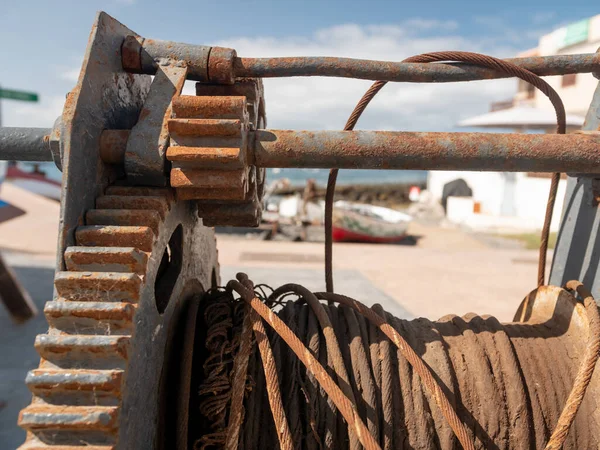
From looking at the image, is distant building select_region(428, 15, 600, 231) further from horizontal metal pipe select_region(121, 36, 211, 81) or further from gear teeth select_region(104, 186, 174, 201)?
gear teeth select_region(104, 186, 174, 201)

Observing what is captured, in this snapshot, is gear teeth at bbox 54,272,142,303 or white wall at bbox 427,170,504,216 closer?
gear teeth at bbox 54,272,142,303

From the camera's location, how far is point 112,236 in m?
1.44

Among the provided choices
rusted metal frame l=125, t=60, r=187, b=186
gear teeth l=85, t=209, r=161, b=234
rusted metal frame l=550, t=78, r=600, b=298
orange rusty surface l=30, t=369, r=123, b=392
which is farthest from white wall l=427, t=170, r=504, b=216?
orange rusty surface l=30, t=369, r=123, b=392

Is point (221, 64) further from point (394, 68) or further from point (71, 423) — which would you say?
point (71, 423)

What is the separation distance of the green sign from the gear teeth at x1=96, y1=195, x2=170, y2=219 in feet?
24.5

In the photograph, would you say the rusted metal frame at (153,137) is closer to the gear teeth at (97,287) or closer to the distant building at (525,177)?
the gear teeth at (97,287)

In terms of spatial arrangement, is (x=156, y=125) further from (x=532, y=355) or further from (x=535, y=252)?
(x=535, y=252)

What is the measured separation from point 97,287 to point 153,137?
0.48 metres

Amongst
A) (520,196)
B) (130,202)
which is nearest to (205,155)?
(130,202)

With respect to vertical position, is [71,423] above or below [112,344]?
below

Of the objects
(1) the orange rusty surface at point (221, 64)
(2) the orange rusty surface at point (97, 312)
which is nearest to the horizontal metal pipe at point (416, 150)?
(1) the orange rusty surface at point (221, 64)

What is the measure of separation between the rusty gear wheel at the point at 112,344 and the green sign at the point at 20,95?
24.6 feet

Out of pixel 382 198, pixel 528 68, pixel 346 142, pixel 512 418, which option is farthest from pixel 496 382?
pixel 382 198

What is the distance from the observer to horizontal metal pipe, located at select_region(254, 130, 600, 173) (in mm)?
1604
